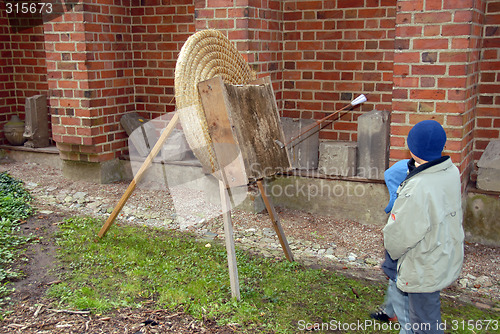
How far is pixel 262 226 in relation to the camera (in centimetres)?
475

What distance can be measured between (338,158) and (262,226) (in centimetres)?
107

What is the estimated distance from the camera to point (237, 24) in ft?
15.3

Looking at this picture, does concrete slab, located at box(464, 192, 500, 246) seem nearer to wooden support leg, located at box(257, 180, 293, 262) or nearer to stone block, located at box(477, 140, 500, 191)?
stone block, located at box(477, 140, 500, 191)

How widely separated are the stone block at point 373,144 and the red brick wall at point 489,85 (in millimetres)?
880

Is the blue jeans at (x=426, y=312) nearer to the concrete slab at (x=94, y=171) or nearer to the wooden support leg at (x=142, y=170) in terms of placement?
the wooden support leg at (x=142, y=170)

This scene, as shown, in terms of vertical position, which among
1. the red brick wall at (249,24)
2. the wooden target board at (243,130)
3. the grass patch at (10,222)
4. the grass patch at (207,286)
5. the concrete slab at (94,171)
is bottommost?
the grass patch at (207,286)

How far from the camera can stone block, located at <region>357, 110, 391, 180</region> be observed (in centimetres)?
466

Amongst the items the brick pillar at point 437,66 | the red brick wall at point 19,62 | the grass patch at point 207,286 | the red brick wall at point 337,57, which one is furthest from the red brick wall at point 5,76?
the brick pillar at point 437,66

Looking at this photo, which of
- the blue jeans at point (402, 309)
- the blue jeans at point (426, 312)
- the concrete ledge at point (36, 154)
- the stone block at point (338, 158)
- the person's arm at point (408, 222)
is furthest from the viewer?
the concrete ledge at point (36, 154)

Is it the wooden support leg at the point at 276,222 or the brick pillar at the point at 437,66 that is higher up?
the brick pillar at the point at 437,66

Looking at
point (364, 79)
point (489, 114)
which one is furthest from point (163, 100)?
point (489, 114)

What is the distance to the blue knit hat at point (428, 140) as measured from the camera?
2.39 meters

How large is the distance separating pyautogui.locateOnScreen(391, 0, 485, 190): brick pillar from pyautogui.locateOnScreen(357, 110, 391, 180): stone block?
57cm

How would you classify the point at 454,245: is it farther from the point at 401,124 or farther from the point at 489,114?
the point at 489,114
